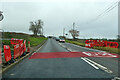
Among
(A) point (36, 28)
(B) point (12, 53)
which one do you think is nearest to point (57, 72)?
(B) point (12, 53)

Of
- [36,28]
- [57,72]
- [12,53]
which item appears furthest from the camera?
[36,28]

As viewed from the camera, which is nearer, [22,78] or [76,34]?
[22,78]

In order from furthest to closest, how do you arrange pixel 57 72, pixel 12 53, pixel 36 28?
pixel 36 28 < pixel 12 53 < pixel 57 72

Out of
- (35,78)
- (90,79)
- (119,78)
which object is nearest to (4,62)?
(35,78)

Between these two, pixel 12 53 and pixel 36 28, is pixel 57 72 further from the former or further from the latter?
pixel 36 28

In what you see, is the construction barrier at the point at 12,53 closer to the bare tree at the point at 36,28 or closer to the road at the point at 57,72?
the road at the point at 57,72

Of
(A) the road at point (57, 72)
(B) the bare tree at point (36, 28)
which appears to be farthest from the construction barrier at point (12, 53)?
(B) the bare tree at point (36, 28)

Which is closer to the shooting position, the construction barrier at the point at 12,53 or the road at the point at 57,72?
the road at the point at 57,72

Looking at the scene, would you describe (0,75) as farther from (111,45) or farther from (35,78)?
(111,45)

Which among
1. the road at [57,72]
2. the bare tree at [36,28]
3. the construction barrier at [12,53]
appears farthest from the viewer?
the bare tree at [36,28]

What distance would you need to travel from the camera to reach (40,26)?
87000mm

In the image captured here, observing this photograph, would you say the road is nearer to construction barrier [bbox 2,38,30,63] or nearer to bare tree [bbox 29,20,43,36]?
construction barrier [bbox 2,38,30,63]

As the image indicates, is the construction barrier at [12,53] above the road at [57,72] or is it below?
above

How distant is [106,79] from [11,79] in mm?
3458
